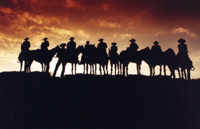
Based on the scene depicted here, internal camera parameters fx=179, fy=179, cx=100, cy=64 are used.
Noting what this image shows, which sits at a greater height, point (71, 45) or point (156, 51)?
point (71, 45)

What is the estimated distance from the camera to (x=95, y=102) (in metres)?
14.2

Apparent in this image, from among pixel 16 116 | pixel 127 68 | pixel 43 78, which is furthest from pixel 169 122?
pixel 16 116

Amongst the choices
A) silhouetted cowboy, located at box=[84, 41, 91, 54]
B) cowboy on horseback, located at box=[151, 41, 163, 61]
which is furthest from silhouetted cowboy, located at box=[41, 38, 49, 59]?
cowboy on horseback, located at box=[151, 41, 163, 61]

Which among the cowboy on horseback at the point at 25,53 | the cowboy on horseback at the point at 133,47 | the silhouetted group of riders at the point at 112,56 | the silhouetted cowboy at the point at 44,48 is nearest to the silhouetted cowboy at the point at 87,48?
the silhouetted group of riders at the point at 112,56

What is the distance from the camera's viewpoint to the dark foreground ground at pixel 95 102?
13742mm

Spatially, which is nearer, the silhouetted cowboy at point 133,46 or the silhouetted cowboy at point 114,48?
the silhouetted cowboy at point 133,46

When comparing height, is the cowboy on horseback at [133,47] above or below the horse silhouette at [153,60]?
above

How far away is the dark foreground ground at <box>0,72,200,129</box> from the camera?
13.7 meters

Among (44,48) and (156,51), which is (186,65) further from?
(44,48)

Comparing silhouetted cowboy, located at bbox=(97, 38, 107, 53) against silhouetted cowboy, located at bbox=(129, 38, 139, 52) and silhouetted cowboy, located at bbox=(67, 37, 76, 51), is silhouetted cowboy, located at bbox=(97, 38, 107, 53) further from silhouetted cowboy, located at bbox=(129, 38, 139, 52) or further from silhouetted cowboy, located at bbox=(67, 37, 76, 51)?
silhouetted cowboy, located at bbox=(129, 38, 139, 52)

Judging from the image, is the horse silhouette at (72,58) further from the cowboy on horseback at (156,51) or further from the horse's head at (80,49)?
the cowboy on horseback at (156,51)

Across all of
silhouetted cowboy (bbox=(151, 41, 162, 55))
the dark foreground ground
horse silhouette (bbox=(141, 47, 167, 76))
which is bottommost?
the dark foreground ground

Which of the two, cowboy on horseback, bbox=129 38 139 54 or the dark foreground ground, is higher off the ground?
cowboy on horseback, bbox=129 38 139 54

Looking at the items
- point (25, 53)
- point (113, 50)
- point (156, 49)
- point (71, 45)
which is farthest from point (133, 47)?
point (25, 53)
